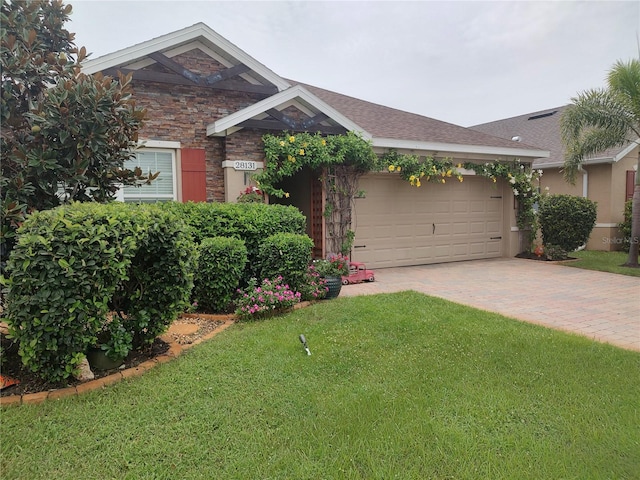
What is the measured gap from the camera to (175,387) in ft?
10.9

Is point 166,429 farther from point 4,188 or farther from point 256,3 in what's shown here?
point 256,3

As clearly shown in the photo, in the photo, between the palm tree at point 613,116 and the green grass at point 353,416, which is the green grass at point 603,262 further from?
the green grass at point 353,416

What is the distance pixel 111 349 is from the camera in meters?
3.51

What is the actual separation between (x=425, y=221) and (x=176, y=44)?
711 cm

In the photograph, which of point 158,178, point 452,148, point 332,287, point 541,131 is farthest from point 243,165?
point 541,131

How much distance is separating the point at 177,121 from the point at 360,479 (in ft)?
23.5

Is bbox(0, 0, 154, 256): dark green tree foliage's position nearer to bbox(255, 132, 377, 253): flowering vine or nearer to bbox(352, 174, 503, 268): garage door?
bbox(255, 132, 377, 253): flowering vine

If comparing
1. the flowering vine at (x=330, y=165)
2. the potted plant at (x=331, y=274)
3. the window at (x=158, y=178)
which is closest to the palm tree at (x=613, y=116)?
the flowering vine at (x=330, y=165)

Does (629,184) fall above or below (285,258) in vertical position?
above

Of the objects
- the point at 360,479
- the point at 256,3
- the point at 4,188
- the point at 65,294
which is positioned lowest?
the point at 360,479

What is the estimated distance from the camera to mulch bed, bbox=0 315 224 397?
321cm

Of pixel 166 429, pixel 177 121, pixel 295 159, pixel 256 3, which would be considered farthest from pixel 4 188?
pixel 256 3

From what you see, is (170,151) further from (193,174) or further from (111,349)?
(111,349)

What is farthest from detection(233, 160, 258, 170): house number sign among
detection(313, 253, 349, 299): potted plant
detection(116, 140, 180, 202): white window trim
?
detection(313, 253, 349, 299): potted plant
